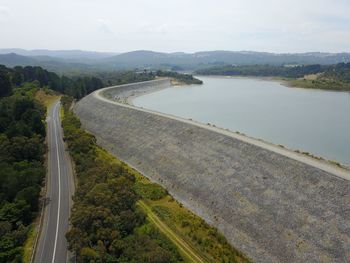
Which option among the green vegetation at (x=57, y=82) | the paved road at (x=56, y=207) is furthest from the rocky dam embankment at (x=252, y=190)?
the green vegetation at (x=57, y=82)

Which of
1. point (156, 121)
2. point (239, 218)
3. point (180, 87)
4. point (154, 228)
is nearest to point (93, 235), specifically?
point (154, 228)

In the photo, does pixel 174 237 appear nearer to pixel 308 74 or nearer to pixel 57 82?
pixel 57 82

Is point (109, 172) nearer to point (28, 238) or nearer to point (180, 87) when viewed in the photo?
point (28, 238)

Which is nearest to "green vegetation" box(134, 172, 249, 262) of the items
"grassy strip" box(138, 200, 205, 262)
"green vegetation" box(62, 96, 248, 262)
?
"green vegetation" box(62, 96, 248, 262)

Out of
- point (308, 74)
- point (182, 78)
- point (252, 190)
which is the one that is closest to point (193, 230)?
point (252, 190)

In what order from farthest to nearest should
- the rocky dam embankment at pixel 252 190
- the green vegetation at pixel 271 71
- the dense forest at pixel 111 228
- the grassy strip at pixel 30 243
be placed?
the green vegetation at pixel 271 71 → the rocky dam embankment at pixel 252 190 → the grassy strip at pixel 30 243 → the dense forest at pixel 111 228

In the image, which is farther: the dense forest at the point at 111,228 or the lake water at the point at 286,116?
the lake water at the point at 286,116

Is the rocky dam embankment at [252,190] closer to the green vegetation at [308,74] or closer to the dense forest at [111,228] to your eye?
the dense forest at [111,228]
